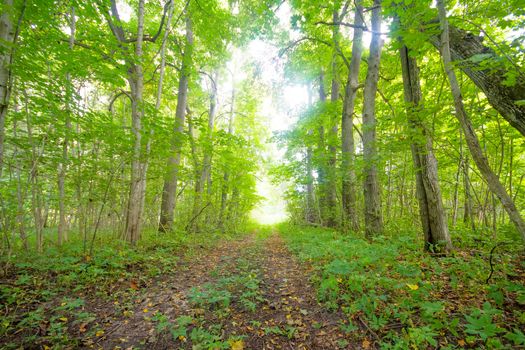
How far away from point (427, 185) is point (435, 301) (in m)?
2.20

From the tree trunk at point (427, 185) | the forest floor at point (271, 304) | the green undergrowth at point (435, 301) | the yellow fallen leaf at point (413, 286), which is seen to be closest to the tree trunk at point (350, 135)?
the tree trunk at point (427, 185)

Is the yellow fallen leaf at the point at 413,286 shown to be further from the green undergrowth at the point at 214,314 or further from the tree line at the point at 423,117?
the green undergrowth at the point at 214,314

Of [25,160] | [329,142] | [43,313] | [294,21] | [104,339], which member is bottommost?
[104,339]

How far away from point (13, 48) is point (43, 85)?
2.17 feet

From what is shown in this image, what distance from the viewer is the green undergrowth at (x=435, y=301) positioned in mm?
1917

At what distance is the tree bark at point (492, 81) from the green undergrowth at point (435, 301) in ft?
5.99

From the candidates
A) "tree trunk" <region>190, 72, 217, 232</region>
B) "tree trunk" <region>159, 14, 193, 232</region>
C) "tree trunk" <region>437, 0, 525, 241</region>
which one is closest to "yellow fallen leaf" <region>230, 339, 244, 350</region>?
"tree trunk" <region>437, 0, 525, 241</region>

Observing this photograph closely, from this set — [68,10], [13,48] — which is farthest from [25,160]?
[68,10]

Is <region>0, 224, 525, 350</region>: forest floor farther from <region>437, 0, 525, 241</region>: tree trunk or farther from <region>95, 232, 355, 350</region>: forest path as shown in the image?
<region>437, 0, 525, 241</region>: tree trunk

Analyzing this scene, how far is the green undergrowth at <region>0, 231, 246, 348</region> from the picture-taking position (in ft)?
7.72

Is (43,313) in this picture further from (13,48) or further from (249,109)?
(249,109)

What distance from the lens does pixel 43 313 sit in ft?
8.59

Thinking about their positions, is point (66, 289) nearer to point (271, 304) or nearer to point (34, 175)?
point (34, 175)

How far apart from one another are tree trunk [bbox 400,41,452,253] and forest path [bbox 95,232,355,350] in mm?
A: 2351
